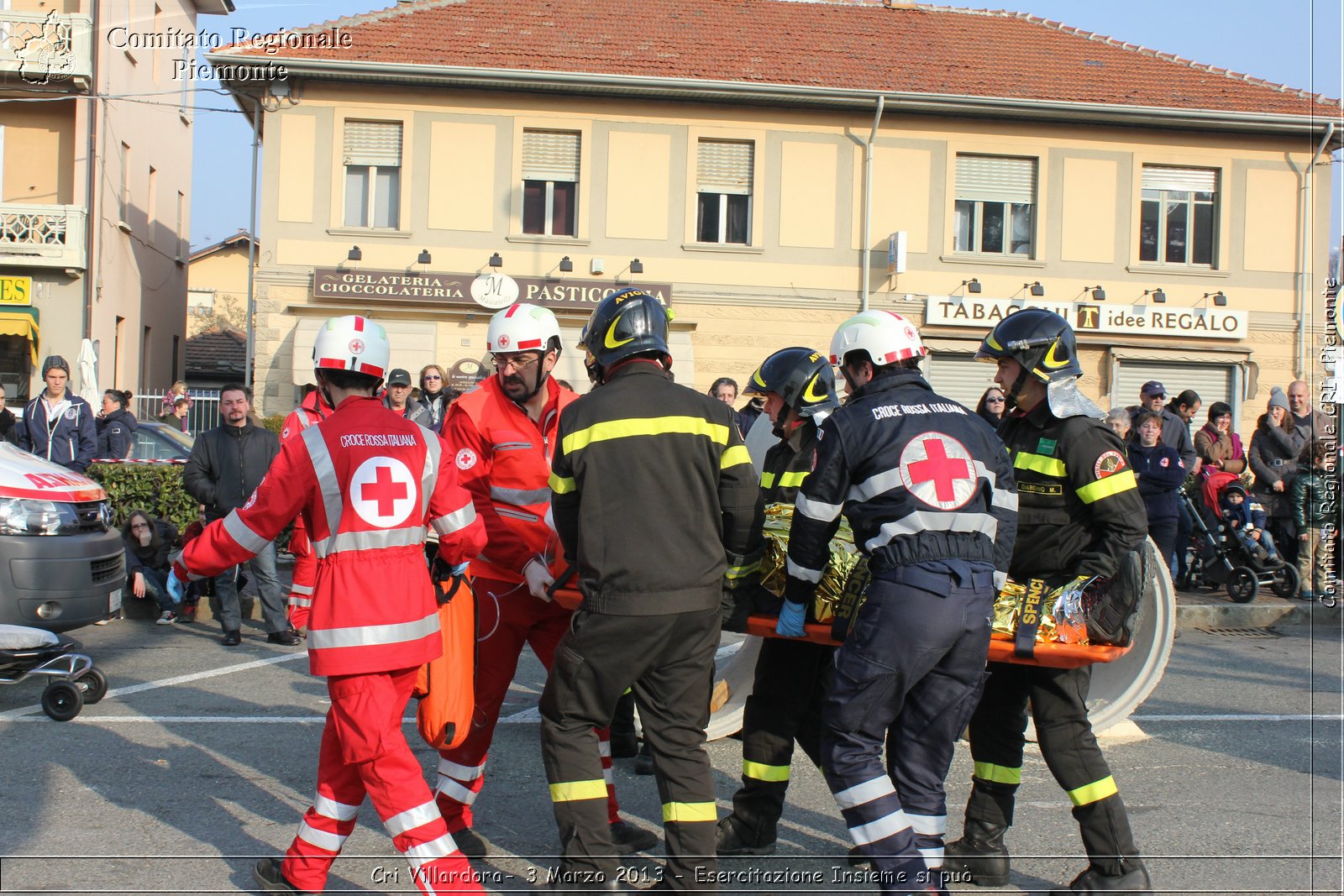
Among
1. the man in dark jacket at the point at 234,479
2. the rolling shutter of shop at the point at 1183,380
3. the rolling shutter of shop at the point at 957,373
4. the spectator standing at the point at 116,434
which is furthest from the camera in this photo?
the rolling shutter of shop at the point at 1183,380

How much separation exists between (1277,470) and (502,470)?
32.5 feet

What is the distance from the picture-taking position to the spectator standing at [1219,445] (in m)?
12.7

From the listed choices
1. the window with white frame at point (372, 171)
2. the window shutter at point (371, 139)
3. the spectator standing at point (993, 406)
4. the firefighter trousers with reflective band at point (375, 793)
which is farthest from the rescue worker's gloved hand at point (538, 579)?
the window shutter at point (371, 139)

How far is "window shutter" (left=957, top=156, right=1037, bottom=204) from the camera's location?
72.2 ft

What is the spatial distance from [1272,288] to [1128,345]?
3.19 m

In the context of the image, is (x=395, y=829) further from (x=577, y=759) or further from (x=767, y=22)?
(x=767, y=22)

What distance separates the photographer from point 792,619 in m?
4.33

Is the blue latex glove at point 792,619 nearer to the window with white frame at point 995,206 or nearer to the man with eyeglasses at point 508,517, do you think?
the man with eyeglasses at point 508,517

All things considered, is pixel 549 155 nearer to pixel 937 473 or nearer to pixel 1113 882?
pixel 937 473

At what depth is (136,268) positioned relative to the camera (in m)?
25.5

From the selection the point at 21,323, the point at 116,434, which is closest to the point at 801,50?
the point at 116,434

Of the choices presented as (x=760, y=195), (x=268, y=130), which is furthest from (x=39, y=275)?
(x=760, y=195)

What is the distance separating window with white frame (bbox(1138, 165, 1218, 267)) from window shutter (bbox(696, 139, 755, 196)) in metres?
7.60

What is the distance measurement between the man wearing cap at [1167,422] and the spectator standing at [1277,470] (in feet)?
4.30
